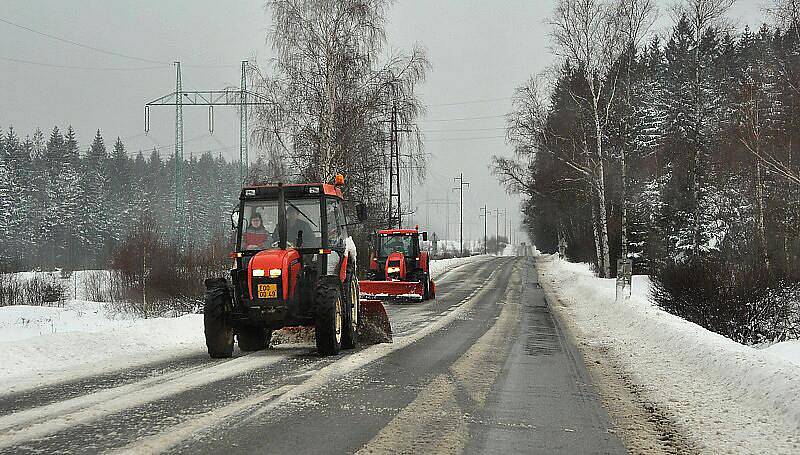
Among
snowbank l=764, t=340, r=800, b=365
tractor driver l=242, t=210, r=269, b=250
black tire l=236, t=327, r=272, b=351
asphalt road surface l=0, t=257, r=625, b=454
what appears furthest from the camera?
snowbank l=764, t=340, r=800, b=365

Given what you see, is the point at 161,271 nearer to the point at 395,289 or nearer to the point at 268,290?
the point at 395,289

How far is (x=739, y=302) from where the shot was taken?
54.0 ft

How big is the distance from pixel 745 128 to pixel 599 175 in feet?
24.1

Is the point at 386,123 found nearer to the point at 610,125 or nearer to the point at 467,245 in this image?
the point at 610,125

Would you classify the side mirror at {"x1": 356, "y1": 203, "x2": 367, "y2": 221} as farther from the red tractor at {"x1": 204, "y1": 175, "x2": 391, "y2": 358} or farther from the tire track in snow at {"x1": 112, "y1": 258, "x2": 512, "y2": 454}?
the tire track in snow at {"x1": 112, "y1": 258, "x2": 512, "y2": 454}

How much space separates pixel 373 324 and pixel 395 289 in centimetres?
1221

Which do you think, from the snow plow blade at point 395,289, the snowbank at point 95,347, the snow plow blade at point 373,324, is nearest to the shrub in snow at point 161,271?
the snow plow blade at point 395,289

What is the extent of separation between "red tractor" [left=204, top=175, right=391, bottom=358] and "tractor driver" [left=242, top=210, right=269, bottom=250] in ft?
0.05

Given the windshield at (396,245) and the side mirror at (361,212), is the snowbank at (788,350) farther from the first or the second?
the windshield at (396,245)

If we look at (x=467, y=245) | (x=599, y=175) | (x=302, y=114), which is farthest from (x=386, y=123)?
(x=467, y=245)

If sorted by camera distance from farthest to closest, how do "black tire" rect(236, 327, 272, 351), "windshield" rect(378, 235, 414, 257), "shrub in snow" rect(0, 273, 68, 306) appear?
"shrub in snow" rect(0, 273, 68, 306)
"windshield" rect(378, 235, 414, 257)
"black tire" rect(236, 327, 272, 351)

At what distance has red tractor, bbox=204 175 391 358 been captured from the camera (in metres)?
10.2

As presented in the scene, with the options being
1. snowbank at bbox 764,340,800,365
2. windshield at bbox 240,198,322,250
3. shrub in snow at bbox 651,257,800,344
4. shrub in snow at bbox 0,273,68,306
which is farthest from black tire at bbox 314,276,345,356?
shrub in snow at bbox 0,273,68,306

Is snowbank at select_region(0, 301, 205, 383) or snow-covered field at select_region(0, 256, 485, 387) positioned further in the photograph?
snowbank at select_region(0, 301, 205, 383)
